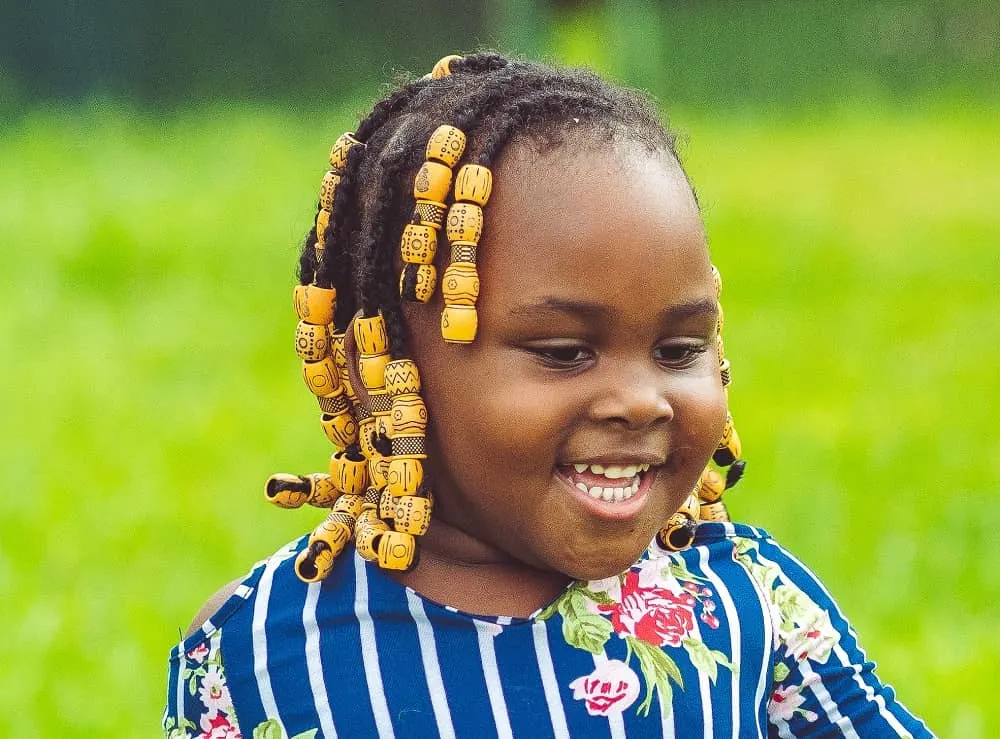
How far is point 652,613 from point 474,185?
693 millimetres

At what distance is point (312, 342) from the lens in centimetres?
259

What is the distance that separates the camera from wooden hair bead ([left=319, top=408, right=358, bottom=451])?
262 cm

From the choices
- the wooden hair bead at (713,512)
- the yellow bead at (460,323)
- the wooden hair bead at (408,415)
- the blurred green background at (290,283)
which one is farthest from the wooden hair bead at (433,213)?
the blurred green background at (290,283)

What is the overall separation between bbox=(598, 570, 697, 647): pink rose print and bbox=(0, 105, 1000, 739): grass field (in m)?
0.67

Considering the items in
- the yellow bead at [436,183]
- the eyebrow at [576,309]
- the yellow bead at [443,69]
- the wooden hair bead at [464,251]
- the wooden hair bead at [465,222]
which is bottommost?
the eyebrow at [576,309]

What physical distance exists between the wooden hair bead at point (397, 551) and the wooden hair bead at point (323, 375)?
0.30 m

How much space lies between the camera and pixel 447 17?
11.5 metres

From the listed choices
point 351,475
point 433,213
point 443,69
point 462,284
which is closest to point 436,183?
point 433,213

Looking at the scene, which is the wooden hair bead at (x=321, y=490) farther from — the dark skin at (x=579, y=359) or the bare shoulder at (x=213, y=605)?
the dark skin at (x=579, y=359)

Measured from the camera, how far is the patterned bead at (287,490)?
2680mm

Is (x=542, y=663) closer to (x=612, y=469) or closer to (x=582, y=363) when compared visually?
(x=612, y=469)

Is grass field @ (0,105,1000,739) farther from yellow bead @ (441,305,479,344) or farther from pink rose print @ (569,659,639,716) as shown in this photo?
pink rose print @ (569,659,639,716)

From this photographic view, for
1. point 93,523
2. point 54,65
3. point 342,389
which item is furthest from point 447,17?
point 342,389

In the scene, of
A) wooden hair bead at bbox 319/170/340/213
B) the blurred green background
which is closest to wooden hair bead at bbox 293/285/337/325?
wooden hair bead at bbox 319/170/340/213
